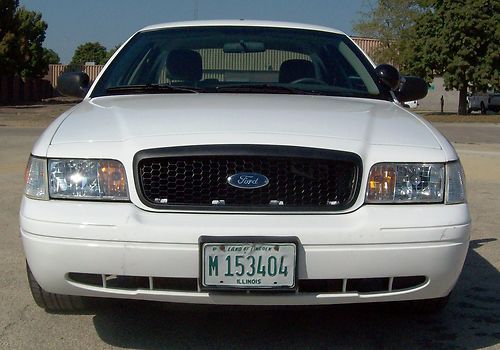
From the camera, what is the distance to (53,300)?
11.7 ft

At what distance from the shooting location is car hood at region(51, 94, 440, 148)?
125 inches

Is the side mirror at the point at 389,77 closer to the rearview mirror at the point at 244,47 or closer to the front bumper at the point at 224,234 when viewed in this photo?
the rearview mirror at the point at 244,47

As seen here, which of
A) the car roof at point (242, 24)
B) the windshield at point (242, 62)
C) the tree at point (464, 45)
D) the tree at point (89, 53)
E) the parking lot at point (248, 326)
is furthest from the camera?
the tree at point (89, 53)

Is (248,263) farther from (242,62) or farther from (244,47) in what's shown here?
(244,47)

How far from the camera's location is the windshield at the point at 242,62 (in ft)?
14.6

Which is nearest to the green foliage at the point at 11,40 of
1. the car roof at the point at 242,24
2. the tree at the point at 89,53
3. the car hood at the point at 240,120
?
the car roof at the point at 242,24

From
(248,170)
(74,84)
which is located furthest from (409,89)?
(74,84)

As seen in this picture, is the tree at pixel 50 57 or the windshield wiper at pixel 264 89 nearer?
the windshield wiper at pixel 264 89

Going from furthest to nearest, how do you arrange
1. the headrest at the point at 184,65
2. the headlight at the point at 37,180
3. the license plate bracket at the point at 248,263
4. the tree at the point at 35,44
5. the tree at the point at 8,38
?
the tree at the point at 35,44 < the tree at the point at 8,38 < the headrest at the point at 184,65 < the headlight at the point at 37,180 < the license plate bracket at the point at 248,263

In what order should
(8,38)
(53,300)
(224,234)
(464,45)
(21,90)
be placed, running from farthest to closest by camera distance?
(21,90), (8,38), (464,45), (53,300), (224,234)

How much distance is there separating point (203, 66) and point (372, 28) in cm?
4332

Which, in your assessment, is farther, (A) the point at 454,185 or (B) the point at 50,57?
(B) the point at 50,57

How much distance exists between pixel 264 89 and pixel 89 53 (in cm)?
10016

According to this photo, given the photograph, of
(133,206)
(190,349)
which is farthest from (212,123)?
(190,349)
